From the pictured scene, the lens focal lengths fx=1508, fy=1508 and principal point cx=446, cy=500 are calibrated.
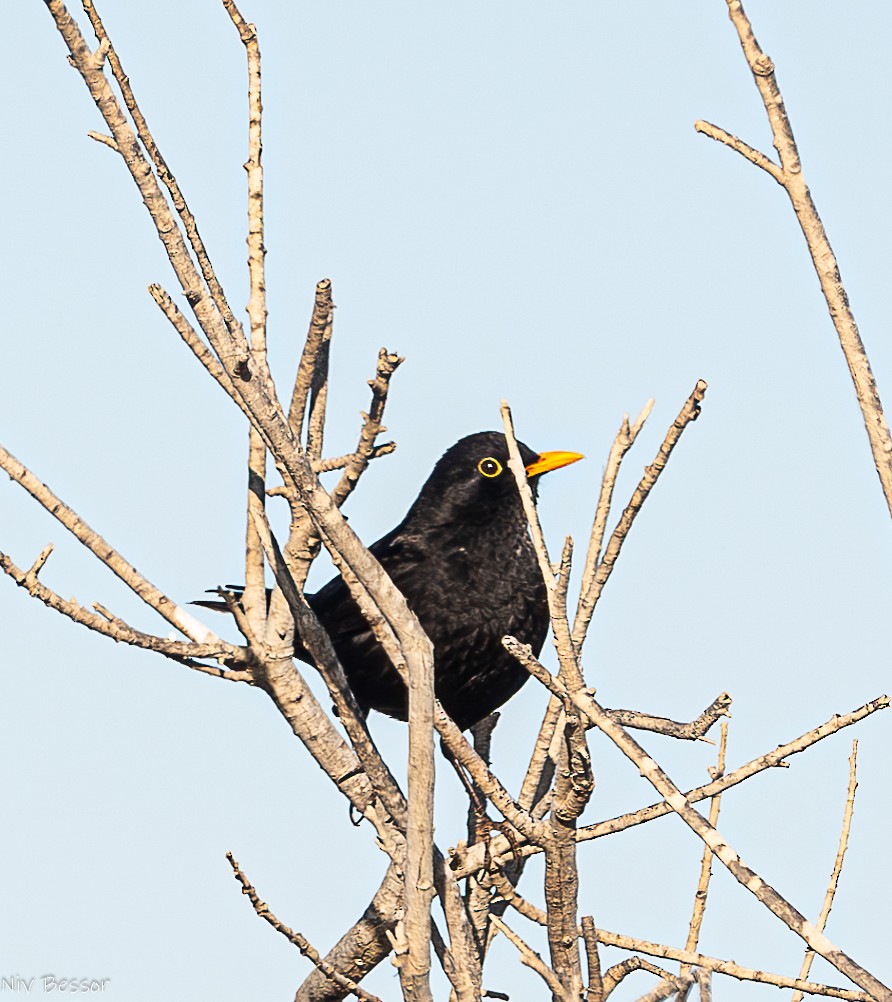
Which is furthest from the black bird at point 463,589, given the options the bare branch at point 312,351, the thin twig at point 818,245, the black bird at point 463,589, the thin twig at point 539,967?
the thin twig at point 818,245

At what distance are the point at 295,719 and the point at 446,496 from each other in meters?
4.00

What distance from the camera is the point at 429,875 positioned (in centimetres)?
310

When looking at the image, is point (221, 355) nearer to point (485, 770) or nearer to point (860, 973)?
point (485, 770)

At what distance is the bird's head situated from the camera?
26.5 ft

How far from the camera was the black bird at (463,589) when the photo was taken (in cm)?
727

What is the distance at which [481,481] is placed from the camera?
8188mm

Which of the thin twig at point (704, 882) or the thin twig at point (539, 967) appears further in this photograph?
the thin twig at point (704, 882)

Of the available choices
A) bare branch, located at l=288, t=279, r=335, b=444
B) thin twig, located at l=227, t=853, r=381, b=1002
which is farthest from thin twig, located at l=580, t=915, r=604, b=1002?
bare branch, located at l=288, t=279, r=335, b=444

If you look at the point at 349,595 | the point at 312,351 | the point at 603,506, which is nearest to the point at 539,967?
the point at 603,506

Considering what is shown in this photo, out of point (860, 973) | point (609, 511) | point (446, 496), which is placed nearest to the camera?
point (860, 973)

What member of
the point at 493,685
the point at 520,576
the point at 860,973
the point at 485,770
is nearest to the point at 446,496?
the point at 520,576

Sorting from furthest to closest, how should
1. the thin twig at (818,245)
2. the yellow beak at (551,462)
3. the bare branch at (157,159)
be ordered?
1. the yellow beak at (551,462)
2. the bare branch at (157,159)
3. the thin twig at (818,245)

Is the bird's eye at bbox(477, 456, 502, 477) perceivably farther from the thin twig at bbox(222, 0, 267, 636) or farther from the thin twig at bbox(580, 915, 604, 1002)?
the thin twig at bbox(580, 915, 604, 1002)

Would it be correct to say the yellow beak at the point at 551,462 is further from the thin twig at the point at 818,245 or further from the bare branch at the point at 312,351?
the thin twig at the point at 818,245
